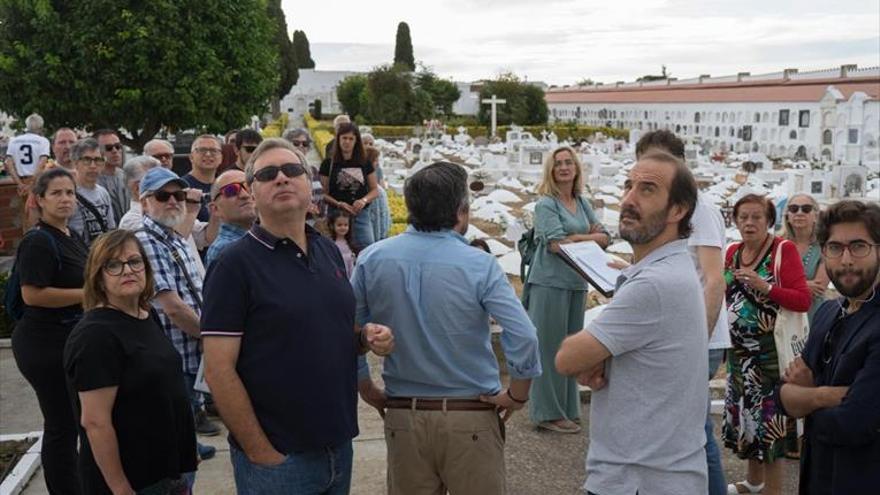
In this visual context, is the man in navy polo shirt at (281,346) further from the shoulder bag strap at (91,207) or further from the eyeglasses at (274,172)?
the shoulder bag strap at (91,207)

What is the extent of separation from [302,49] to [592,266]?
74055mm

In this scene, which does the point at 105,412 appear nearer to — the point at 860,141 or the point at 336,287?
the point at 336,287

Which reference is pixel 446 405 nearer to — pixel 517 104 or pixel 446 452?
pixel 446 452

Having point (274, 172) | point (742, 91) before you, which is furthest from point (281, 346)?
point (742, 91)

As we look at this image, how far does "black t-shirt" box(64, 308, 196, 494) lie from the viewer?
2.47 metres

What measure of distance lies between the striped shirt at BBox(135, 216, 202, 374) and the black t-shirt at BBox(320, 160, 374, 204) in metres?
3.00

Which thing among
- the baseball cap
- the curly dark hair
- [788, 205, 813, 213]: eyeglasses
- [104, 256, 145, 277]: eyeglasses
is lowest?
[104, 256, 145, 277]: eyeglasses

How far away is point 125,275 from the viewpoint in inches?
104

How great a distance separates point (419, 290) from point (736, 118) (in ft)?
138

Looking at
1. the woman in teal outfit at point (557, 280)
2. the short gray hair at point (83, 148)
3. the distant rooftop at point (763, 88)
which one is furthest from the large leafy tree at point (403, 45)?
the woman in teal outfit at point (557, 280)

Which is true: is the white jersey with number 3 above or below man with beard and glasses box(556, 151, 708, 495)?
above

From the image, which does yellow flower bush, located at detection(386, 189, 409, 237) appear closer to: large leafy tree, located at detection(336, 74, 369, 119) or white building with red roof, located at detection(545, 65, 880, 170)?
white building with red roof, located at detection(545, 65, 880, 170)

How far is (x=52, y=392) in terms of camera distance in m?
3.42

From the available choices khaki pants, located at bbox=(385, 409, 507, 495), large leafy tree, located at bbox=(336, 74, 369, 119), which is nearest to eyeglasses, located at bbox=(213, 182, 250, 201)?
khaki pants, located at bbox=(385, 409, 507, 495)
